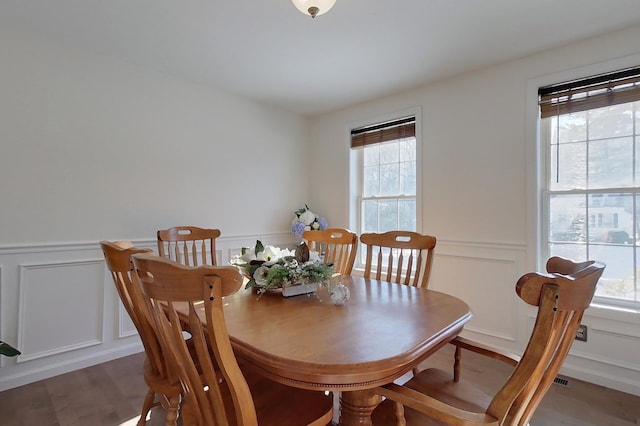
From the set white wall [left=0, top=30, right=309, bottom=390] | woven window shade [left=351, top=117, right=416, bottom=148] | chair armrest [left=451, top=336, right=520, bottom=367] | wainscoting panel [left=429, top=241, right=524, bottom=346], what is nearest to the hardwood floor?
white wall [left=0, top=30, right=309, bottom=390]

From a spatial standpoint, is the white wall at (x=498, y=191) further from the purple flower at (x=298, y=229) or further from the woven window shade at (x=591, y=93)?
the purple flower at (x=298, y=229)

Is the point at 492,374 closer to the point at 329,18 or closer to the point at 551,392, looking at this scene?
the point at 551,392

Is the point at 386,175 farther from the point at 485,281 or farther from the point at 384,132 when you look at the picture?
the point at 485,281

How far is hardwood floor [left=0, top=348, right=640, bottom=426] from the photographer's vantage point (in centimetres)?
183

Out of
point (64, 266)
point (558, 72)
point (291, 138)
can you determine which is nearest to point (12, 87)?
point (64, 266)

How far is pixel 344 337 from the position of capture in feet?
3.54

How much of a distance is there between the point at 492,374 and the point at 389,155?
229cm

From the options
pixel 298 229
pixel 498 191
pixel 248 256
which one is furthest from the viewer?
pixel 298 229

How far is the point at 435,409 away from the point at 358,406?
260 millimetres

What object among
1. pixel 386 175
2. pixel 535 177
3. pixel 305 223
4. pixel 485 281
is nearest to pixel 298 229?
pixel 305 223

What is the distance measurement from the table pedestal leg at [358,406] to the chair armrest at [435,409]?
54 mm

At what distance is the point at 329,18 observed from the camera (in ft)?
6.83

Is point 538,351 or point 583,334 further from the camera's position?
point 583,334

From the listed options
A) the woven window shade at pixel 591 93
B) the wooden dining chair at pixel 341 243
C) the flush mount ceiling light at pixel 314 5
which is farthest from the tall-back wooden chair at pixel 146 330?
the woven window shade at pixel 591 93
